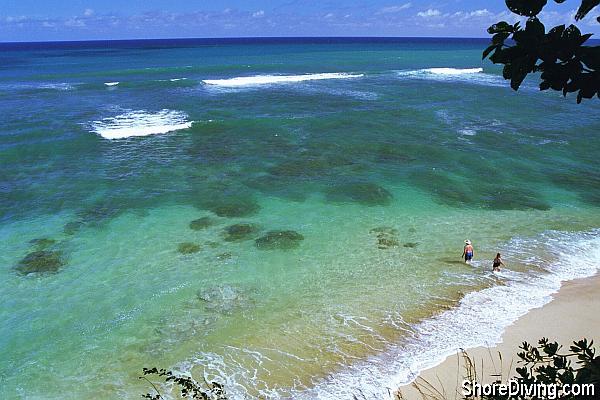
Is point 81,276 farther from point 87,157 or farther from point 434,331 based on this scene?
point 87,157

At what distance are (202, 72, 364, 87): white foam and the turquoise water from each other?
17.8 metres

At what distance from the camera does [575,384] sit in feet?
13.6

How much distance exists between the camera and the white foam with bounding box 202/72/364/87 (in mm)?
56125

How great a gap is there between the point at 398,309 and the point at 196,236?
853 centimetres

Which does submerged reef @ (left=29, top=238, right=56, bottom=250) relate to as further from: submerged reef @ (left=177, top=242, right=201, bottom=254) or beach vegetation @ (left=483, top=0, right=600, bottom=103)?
beach vegetation @ (left=483, top=0, right=600, bottom=103)

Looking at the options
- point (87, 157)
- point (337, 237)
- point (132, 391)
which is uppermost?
point (87, 157)

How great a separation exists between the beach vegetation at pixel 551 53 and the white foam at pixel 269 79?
5295 cm

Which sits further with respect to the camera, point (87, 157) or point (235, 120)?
point (235, 120)

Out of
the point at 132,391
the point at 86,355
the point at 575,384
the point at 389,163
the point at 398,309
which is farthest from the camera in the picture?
the point at 389,163

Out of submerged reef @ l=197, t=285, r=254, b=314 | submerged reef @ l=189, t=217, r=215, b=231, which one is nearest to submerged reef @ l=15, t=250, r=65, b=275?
submerged reef @ l=189, t=217, r=215, b=231

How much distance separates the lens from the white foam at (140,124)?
33.2 meters

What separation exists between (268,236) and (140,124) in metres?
21.4

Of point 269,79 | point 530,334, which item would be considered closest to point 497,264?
point 530,334

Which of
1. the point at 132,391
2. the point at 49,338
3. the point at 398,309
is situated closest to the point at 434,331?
the point at 398,309
